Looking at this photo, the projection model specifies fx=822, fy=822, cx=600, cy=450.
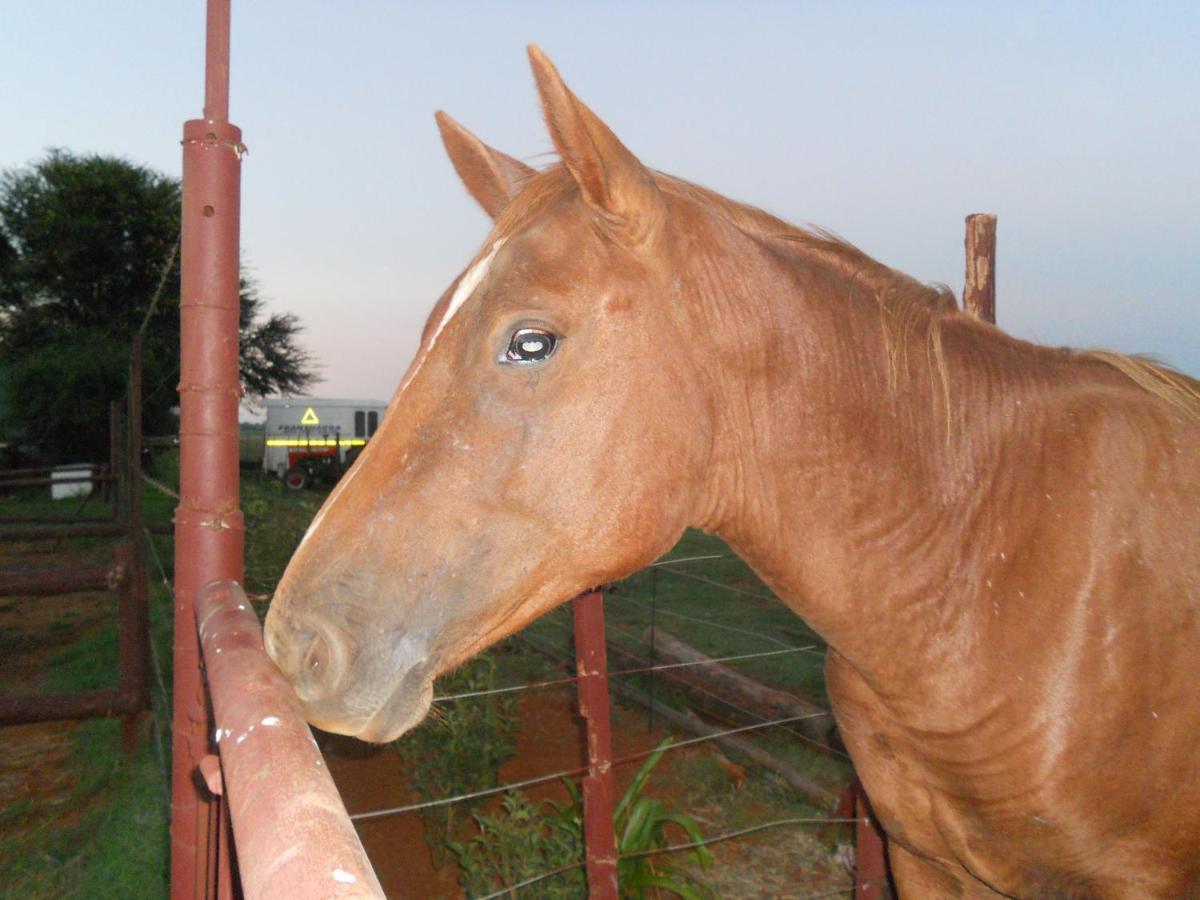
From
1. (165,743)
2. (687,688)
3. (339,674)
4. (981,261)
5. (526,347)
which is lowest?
(165,743)

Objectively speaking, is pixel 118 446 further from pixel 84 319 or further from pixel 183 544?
pixel 84 319

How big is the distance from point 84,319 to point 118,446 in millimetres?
17369

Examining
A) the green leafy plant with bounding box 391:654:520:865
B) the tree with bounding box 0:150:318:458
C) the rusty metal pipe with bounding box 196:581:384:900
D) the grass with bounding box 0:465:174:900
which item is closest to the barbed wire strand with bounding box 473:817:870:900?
the green leafy plant with bounding box 391:654:520:865

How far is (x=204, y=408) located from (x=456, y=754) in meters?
3.59

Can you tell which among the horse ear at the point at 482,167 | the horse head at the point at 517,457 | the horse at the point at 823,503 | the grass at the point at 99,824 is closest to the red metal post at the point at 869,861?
the horse at the point at 823,503

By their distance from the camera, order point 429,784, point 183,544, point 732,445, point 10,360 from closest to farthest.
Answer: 1. point 183,544
2. point 732,445
3. point 429,784
4. point 10,360

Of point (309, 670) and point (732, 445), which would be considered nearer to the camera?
point (309, 670)

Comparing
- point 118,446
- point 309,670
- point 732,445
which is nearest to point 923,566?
point 732,445

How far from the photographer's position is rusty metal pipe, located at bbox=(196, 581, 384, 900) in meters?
0.57

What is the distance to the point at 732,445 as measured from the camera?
181cm

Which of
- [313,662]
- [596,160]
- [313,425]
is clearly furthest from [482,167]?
[313,425]

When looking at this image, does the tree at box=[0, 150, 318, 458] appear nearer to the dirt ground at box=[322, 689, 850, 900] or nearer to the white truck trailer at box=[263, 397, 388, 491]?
the white truck trailer at box=[263, 397, 388, 491]

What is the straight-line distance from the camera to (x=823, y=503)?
5.96 feet

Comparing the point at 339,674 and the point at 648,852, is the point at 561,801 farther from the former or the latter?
the point at 339,674
